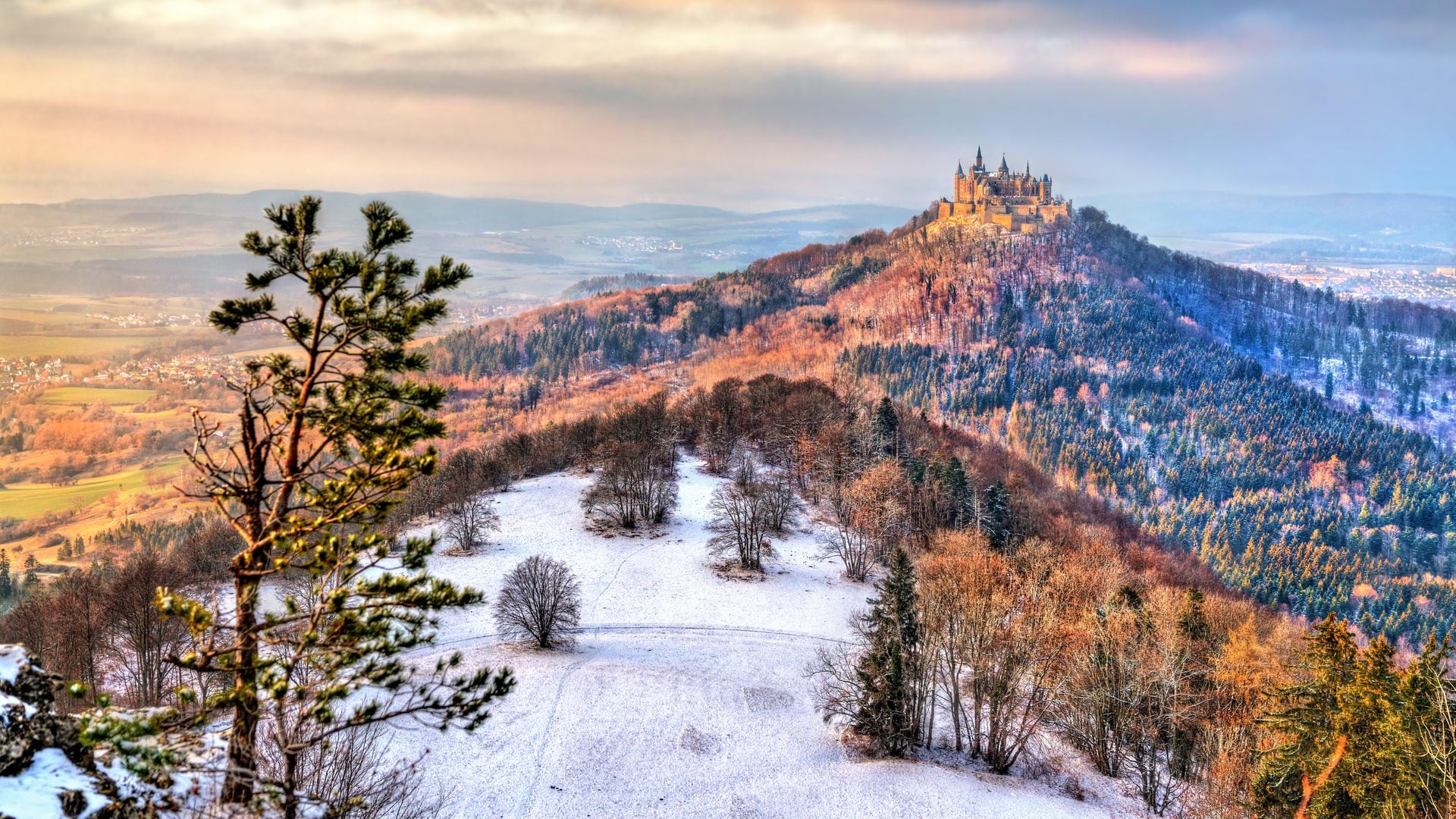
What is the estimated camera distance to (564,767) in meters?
24.8

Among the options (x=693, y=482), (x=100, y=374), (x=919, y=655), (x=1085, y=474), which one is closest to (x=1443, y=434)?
(x=1085, y=474)

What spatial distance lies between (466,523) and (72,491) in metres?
99.6

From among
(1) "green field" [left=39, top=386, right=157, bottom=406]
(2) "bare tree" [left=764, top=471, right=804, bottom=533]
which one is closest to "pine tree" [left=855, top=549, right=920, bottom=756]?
(2) "bare tree" [left=764, top=471, right=804, bottom=533]

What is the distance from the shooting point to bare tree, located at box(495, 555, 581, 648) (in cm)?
3422

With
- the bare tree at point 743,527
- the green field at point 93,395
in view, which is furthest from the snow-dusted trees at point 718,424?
the green field at point 93,395

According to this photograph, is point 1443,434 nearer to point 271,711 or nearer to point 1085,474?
point 1085,474

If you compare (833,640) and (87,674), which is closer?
(87,674)

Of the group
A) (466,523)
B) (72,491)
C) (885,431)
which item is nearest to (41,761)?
(466,523)

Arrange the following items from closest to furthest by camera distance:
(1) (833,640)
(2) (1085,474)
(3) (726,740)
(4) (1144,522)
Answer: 1. (3) (726,740)
2. (1) (833,640)
3. (4) (1144,522)
4. (2) (1085,474)

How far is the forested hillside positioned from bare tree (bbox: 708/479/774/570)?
92.9 meters

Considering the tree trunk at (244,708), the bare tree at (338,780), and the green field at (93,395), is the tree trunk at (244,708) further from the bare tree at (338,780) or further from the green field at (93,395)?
the green field at (93,395)

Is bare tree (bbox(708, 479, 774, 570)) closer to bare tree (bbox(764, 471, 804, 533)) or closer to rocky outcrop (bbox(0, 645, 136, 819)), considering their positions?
bare tree (bbox(764, 471, 804, 533))

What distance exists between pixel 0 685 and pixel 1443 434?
252187mm

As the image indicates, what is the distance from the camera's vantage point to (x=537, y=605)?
34.2 meters
